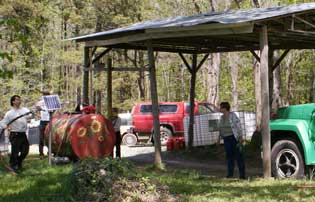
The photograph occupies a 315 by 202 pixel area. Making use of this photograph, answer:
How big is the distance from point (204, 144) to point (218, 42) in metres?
4.46

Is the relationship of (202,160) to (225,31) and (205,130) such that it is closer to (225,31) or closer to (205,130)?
(205,130)

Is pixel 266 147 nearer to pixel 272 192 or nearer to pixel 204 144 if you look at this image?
pixel 272 192

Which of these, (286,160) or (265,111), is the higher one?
(265,111)

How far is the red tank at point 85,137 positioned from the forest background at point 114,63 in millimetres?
15703

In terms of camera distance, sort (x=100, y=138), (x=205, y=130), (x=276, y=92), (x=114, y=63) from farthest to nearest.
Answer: (x=114, y=63)
(x=205, y=130)
(x=276, y=92)
(x=100, y=138)

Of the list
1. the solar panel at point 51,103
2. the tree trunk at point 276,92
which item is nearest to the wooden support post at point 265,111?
the solar panel at point 51,103

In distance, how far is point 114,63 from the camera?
144 feet

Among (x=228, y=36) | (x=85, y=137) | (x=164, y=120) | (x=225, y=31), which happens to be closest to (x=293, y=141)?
(x=225, y=31)

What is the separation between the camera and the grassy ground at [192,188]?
328 inches

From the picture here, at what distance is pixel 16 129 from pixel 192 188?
5.19m

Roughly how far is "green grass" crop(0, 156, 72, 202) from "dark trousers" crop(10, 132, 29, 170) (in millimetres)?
252

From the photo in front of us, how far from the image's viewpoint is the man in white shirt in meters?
12.7

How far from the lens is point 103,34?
15.2 meters

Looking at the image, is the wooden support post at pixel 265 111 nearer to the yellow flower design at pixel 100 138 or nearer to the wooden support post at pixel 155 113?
the wooden support post at pixel 155 113
